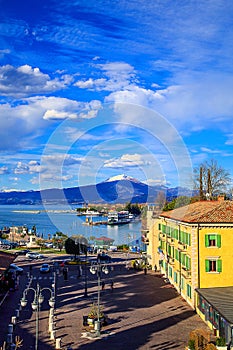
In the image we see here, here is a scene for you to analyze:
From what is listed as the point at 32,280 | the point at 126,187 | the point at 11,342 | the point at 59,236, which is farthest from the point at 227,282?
the point at 59,236

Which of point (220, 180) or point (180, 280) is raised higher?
point (220, 180)

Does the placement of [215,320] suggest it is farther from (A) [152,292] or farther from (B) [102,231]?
(B) [102,231]

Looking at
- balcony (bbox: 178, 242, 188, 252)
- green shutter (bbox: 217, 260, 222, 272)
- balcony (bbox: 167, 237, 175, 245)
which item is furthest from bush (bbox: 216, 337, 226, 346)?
balcony (bbox: 167, 237, 175, 245)

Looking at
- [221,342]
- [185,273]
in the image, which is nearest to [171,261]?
[185,273]

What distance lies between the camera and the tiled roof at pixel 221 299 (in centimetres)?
2065

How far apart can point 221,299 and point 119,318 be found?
20.7 feet

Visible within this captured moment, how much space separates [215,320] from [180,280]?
934 cm

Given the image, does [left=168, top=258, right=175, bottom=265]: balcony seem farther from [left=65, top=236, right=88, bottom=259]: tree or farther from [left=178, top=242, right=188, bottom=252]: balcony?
[left=65, top=236, right=88, bottom=259]: tree

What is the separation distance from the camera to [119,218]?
77.4m

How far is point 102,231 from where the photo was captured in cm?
7525

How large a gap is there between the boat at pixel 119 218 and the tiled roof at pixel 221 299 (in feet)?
151

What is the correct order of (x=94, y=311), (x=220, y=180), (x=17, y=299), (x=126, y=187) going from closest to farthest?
1. (x=94, y=311)
2. (x=17, y=299)
3. (x=220, y=180)
4. (x=126, y=187)

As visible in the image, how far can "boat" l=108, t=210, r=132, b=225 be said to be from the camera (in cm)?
7262

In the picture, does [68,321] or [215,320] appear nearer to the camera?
[215,320]
